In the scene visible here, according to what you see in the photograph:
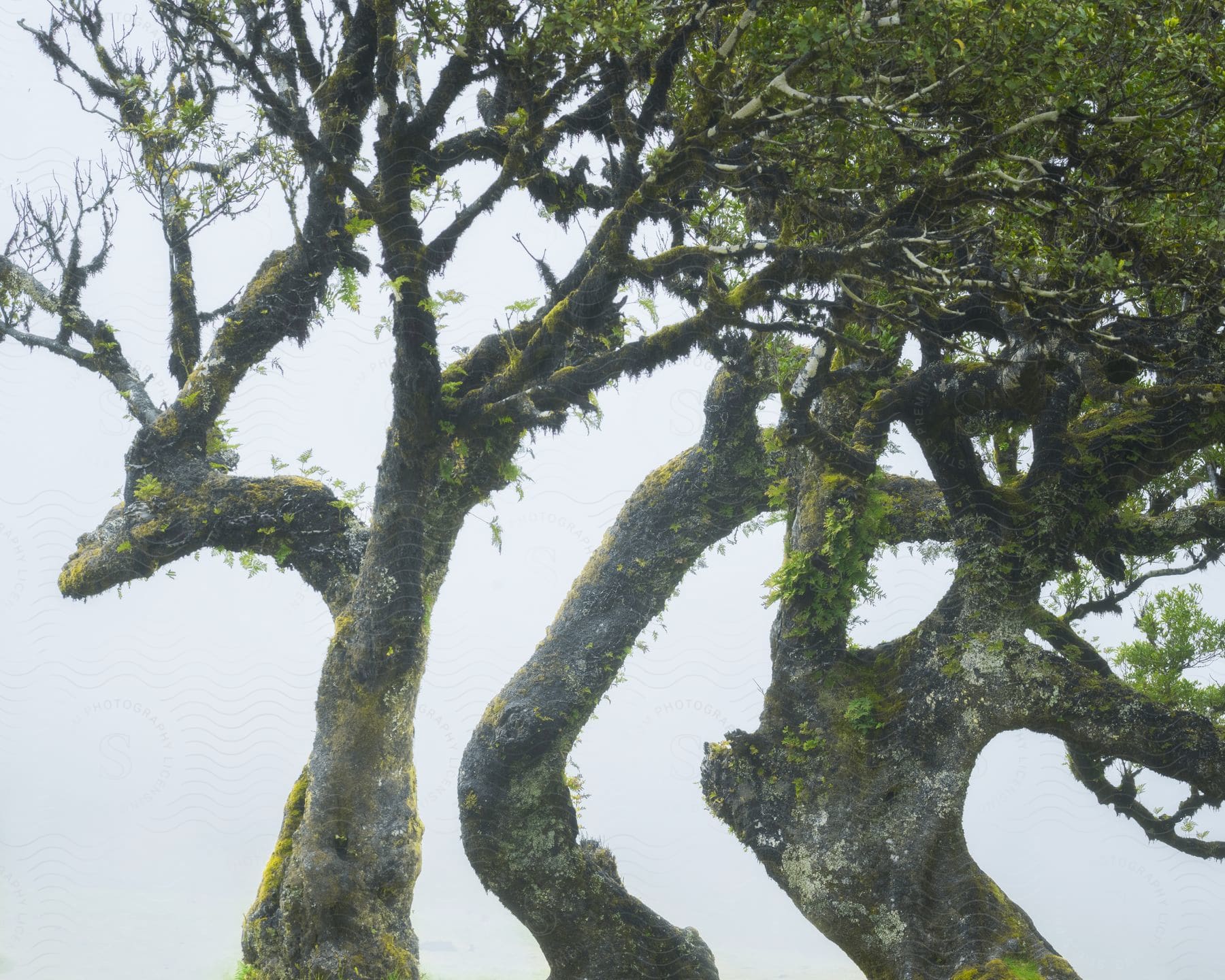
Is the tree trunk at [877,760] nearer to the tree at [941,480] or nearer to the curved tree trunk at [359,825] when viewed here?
the tree at [941,480]

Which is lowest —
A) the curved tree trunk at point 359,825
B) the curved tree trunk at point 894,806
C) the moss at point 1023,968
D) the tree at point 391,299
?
the moss at point 1023,968

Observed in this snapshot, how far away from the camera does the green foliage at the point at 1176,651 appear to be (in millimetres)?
7711

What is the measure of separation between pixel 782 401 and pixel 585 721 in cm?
285

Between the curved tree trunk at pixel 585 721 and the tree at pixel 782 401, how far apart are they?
1.0 inches

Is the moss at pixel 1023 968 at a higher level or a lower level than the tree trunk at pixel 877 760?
lower

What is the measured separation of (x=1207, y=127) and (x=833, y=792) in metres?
4.14

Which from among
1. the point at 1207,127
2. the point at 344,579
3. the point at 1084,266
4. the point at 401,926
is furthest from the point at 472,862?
the point at 1207,127

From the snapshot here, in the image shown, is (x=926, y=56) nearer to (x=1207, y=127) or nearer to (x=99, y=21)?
(x=1207, y=127)

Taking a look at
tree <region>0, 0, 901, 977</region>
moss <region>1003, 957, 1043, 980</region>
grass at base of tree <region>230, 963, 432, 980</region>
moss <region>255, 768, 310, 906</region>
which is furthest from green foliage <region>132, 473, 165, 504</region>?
moss <region>1003, 957, 1043, 980</region>

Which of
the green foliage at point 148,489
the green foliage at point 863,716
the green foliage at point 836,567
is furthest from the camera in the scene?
the green foliage at point 148,489

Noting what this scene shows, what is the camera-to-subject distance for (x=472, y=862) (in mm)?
7020

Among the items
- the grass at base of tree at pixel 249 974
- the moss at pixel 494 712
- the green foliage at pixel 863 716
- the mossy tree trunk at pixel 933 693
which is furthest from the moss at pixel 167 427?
the green foliage at pixel 863 716

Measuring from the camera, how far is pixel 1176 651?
26.2ft

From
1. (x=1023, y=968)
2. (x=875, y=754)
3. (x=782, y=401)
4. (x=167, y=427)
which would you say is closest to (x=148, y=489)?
(x=167, y=427)
